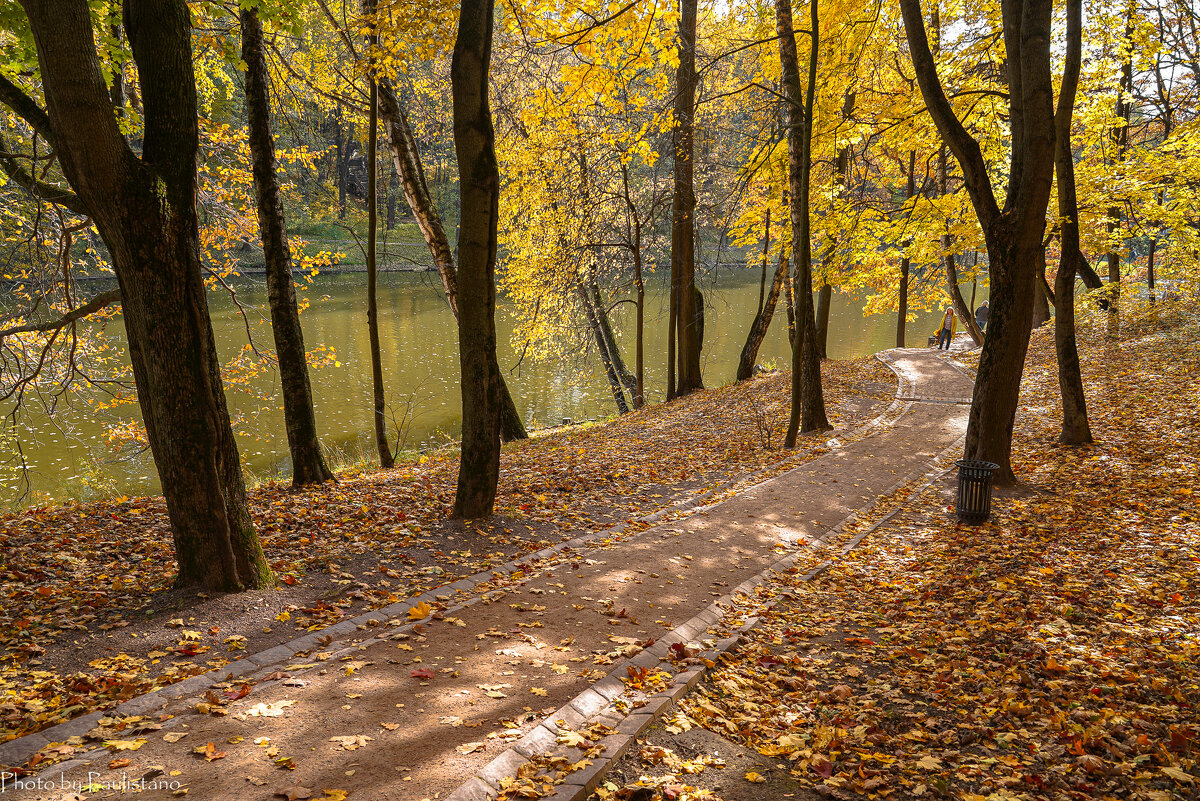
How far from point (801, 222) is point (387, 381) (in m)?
15.5

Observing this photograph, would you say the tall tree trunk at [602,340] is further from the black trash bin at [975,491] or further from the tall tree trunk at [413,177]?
the black trash bin at [975,491]

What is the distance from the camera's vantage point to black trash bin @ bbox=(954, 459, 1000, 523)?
7449 mm

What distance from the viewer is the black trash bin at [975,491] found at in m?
7.45

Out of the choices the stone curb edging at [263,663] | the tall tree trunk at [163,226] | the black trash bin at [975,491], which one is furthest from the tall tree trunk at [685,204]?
the tall tree trunk at [163,226]

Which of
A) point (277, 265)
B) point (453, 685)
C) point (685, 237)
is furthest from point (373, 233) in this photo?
point (685, 237)

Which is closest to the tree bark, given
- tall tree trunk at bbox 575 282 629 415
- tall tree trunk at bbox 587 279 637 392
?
tall tree trunk at bbox 575 282 629 415

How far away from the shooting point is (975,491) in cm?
750

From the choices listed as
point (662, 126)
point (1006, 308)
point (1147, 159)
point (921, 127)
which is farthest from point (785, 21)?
point (1147, 159)

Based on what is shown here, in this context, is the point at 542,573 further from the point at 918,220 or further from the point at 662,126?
the point at 918,220

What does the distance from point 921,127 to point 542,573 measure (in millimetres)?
9705

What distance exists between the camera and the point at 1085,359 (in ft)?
49.7

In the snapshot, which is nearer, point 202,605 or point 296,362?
point 202,605

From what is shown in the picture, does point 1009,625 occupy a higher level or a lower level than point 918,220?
lower

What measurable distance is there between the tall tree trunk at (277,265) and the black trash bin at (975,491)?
8398mm
